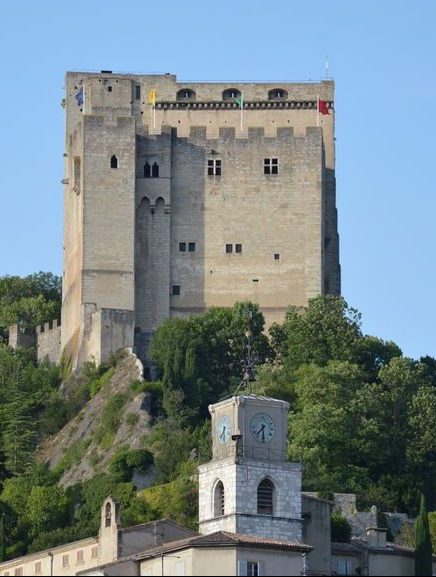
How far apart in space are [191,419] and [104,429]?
4.75m

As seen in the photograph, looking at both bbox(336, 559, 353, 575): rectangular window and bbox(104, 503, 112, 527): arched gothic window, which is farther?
bbox(336, 559, 353, 575): rectangular window

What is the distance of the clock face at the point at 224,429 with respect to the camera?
78.4 m

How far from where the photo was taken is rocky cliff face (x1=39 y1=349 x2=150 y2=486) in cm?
10388

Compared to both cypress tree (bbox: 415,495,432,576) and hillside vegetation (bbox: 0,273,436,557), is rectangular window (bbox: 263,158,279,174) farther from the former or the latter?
cypress tree (bbox: 415,495,432,576)

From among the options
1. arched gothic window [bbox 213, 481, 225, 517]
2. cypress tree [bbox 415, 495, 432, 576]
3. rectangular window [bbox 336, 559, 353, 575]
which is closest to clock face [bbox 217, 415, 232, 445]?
arched gothic window [bbox 213, 481, 225, 517]

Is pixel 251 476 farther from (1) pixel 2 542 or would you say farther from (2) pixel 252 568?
(1) pixel 2 542

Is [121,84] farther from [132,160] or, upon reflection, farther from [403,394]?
[403,394]

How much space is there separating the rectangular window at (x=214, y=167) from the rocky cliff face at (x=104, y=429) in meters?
10.5

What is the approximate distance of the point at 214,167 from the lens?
115625 millimetres

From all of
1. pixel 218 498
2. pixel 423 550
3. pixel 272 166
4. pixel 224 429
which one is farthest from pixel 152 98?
pixel 423 550

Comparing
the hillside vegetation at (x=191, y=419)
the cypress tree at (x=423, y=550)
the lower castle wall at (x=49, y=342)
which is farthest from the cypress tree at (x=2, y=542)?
the lower castle wall at (x=49, y=342)

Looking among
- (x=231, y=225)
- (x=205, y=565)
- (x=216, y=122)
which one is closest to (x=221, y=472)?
(x=205, y=565)

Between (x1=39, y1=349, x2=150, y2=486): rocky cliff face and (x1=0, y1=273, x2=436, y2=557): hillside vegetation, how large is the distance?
0.25 ft

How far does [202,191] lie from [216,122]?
24.9ft
